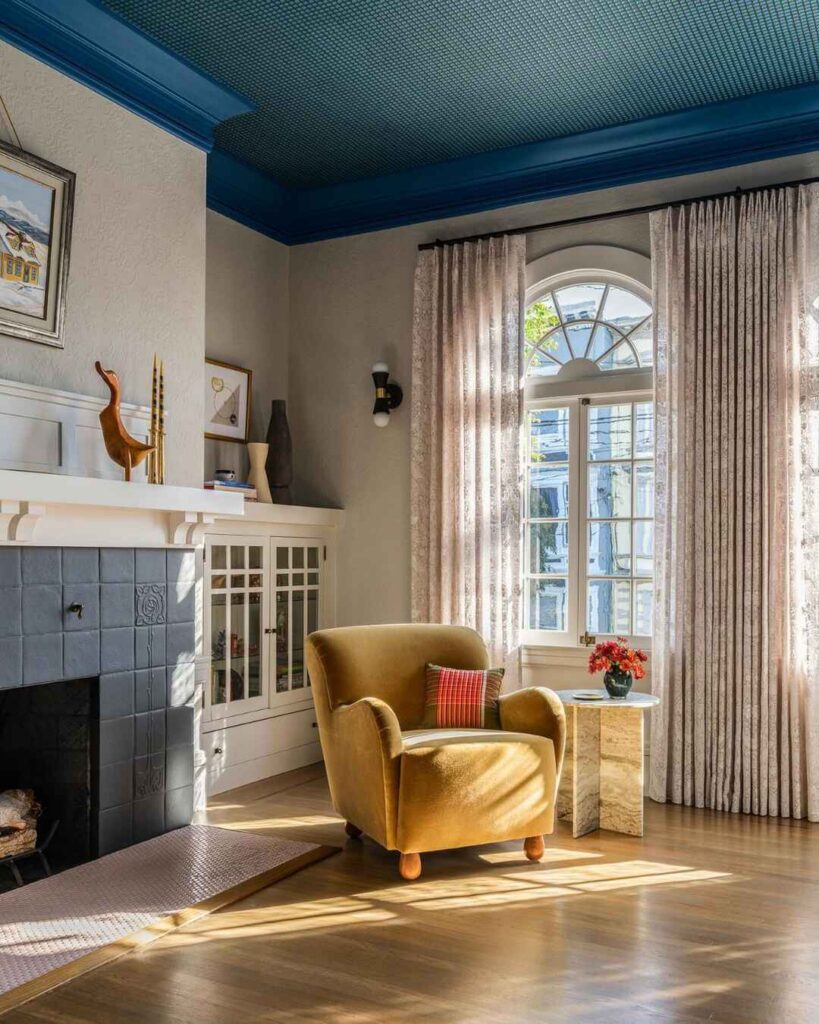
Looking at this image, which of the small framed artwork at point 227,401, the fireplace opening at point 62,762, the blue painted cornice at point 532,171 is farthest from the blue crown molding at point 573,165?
the fireplace opening at point 62,762

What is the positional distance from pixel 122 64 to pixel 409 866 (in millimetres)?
3251

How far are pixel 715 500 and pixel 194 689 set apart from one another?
2.49 metres

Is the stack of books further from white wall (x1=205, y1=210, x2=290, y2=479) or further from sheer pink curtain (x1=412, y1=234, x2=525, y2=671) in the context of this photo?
sheer pink curtain (x1=412, y1=234, x2=525, y2=671)

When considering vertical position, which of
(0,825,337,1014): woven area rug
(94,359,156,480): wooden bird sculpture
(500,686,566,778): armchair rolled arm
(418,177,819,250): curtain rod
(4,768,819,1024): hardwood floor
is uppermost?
(418,177,819,250): curtain rod

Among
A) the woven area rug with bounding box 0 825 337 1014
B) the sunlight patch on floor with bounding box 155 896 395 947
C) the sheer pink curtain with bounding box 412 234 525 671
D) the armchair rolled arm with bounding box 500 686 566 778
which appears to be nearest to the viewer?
the woven area rug with bounding box 0 825 337 1014

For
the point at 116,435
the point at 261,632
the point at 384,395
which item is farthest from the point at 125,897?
the point at 384,395

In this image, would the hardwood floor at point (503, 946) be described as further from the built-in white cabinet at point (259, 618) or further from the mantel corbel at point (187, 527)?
the mantel corbel at point (187, 527)

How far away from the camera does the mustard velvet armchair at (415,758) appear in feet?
11.2

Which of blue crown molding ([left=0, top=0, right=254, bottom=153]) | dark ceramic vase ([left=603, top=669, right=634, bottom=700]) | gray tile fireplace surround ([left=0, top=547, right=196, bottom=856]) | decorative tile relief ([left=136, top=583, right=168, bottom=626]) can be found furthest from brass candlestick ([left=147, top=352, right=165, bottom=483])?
dark ceramic vase ([left=603, top=669, right=634, bottom=700])

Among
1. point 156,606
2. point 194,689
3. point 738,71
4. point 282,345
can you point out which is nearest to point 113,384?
point 156,606

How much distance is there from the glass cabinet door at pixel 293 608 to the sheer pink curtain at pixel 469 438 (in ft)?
2.00

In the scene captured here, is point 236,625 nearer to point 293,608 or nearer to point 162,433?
point 293,608

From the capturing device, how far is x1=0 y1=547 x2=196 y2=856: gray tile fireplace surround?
132 inches

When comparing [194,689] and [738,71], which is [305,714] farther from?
[738,71]
